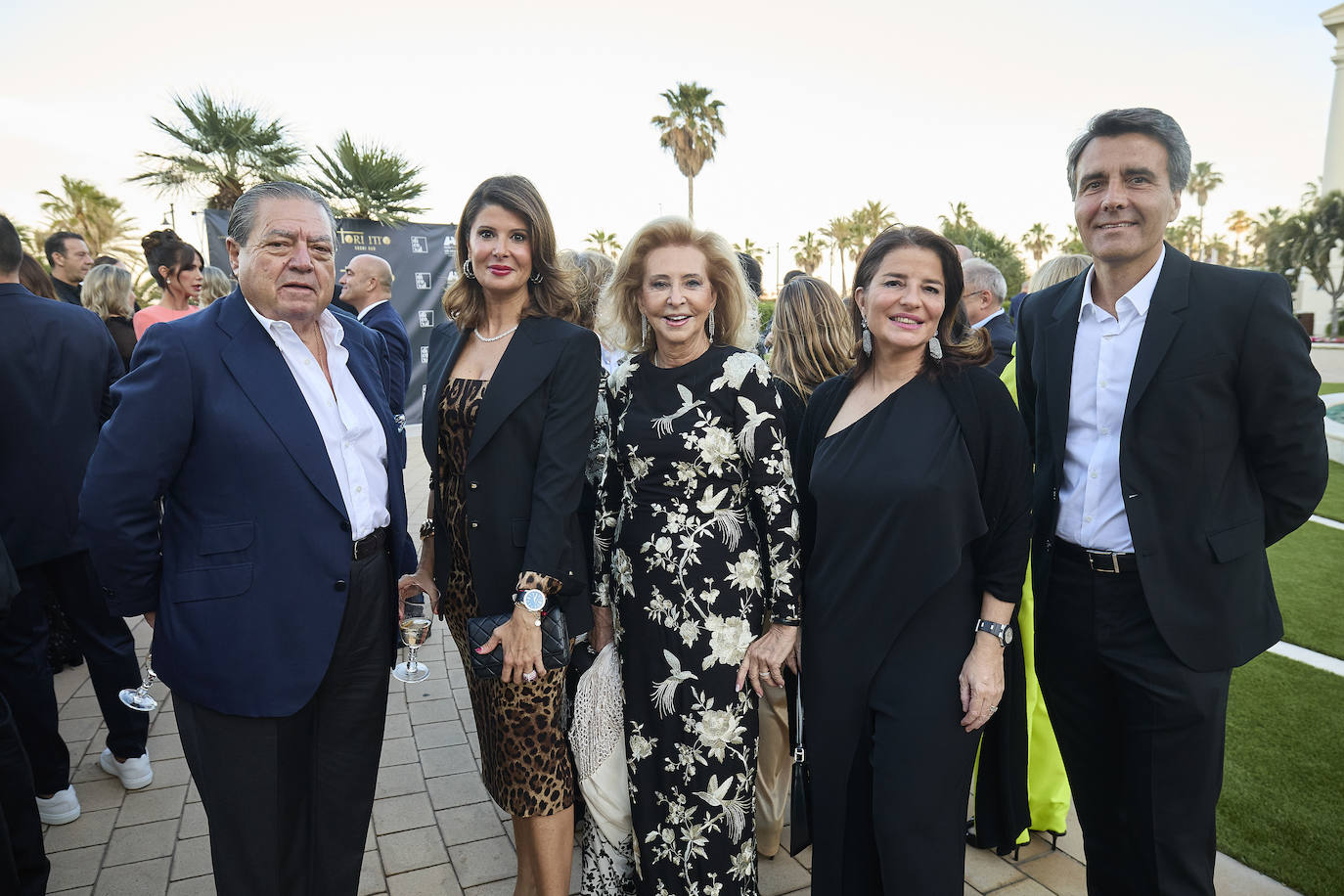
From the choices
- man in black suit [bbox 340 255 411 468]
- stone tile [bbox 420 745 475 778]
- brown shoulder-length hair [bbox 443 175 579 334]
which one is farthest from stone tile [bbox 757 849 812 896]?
man in black suit [bbox 340 255 411 468]

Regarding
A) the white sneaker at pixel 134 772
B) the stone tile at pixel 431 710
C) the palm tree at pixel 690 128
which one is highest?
the palm tree at pixel 690 128

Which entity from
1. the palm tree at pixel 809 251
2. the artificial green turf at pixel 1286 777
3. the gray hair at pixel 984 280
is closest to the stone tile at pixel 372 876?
the artificial green turf at pixel 1286 777

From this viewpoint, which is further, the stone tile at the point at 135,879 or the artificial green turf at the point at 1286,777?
the artificial green turf at the point at 1286,777

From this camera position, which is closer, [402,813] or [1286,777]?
[402,813]

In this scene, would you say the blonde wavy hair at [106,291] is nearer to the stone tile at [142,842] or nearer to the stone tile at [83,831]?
the stone tile at [83,831]

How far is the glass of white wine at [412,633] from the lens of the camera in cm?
235

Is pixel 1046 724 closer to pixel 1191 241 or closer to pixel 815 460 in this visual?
pixel 815 460

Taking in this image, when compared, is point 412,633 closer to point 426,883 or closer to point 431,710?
point 426,883

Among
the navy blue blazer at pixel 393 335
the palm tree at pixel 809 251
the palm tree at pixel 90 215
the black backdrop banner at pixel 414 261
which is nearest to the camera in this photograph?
the navy blue blazer at pixel 393 335

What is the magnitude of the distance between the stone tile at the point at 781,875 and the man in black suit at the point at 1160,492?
1.03m

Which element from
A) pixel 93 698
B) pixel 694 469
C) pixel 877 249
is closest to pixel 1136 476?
pixel 877 249

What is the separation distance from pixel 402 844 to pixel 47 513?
1.97 m

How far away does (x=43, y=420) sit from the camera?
123 inches

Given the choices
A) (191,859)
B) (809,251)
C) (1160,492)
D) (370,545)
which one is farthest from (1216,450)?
(809,251)
